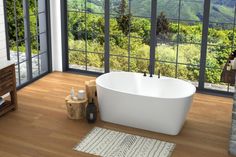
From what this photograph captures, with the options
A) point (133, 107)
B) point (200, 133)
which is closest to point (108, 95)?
point (133, 107)

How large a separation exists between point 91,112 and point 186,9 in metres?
2.37

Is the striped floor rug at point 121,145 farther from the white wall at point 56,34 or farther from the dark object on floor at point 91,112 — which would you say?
the white wall at point 56,34

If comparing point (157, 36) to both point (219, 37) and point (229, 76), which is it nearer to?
point (219, 37)

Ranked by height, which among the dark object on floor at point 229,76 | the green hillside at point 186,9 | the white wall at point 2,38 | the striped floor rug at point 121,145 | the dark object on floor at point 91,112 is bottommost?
the striped floor rug at point 121,145

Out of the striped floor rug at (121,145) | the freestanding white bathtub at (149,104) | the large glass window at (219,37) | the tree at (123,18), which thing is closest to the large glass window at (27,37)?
the tree at (123,18)

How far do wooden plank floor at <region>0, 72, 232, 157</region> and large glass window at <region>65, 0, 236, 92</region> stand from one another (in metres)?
0.65

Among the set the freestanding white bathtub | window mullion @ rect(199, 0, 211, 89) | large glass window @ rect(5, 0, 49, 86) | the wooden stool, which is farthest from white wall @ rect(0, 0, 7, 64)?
window mullion @ rect(199, 0, 211, 89)

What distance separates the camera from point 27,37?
21.5 ft

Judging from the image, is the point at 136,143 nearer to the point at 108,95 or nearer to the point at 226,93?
the point at 108,95

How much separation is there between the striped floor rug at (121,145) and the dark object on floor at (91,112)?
270mm

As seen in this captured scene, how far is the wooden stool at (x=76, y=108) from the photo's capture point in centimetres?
541

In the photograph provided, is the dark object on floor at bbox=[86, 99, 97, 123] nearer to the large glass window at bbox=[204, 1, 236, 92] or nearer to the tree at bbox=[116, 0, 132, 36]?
the tree at bbox=[116, 0, 132, 36]

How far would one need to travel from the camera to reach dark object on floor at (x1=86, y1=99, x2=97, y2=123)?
209 inches

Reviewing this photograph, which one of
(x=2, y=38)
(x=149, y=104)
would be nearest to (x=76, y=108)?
(x=149, y=104)
